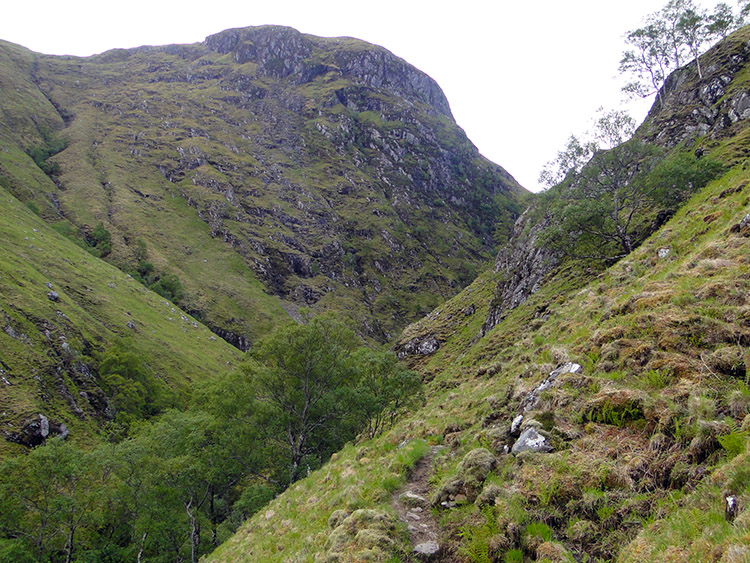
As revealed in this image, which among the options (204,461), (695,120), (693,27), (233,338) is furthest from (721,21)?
(233,338)

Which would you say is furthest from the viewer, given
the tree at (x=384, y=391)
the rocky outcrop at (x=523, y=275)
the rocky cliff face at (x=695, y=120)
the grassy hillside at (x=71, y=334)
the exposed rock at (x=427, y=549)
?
the grassy hillside at (x=71, y=334)

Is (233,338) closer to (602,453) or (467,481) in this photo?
(467,481)

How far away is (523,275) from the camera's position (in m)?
49.4

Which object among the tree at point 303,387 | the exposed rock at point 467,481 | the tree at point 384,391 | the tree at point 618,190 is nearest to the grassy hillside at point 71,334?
the tree at point 303,387

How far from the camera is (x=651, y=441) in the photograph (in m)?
6.77

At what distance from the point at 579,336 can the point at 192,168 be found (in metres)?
210

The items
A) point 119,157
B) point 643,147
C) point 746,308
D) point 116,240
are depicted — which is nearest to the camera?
point 746,308

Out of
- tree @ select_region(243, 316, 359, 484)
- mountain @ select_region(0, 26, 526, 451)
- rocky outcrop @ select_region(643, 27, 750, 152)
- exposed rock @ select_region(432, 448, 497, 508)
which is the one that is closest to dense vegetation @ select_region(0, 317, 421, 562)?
tree @ select_region(243, 316, 359, 484)

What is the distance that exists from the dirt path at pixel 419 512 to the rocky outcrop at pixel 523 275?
34.1m

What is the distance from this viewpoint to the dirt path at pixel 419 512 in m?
7.97

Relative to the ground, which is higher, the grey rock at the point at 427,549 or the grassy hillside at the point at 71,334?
the grey rock at the point at 427,549

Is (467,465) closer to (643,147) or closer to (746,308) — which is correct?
(746,308)

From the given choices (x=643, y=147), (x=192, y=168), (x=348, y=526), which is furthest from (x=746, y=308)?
(x=192, y=168)

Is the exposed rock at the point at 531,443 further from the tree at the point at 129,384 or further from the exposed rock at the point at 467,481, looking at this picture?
the tree at the point at 129,384
